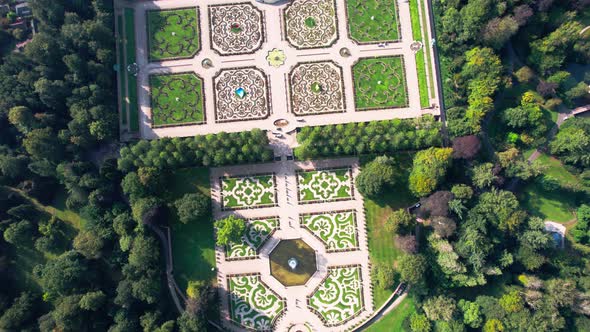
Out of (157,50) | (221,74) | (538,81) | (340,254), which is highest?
(157,50)

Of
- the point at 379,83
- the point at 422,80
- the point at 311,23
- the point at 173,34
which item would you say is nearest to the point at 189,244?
the point at 173,34

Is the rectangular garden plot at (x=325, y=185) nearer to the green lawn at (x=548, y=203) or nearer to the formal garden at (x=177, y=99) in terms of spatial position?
the formal garden at (x=177, y=99)

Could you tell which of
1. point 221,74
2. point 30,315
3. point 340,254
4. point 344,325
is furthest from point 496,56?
point 30,315

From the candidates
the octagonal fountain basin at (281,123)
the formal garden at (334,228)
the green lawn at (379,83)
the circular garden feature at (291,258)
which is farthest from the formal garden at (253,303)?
the green lawn at (379,83)

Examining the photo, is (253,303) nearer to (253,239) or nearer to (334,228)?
(253,239)

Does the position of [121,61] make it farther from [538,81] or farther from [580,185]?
[580,185]
